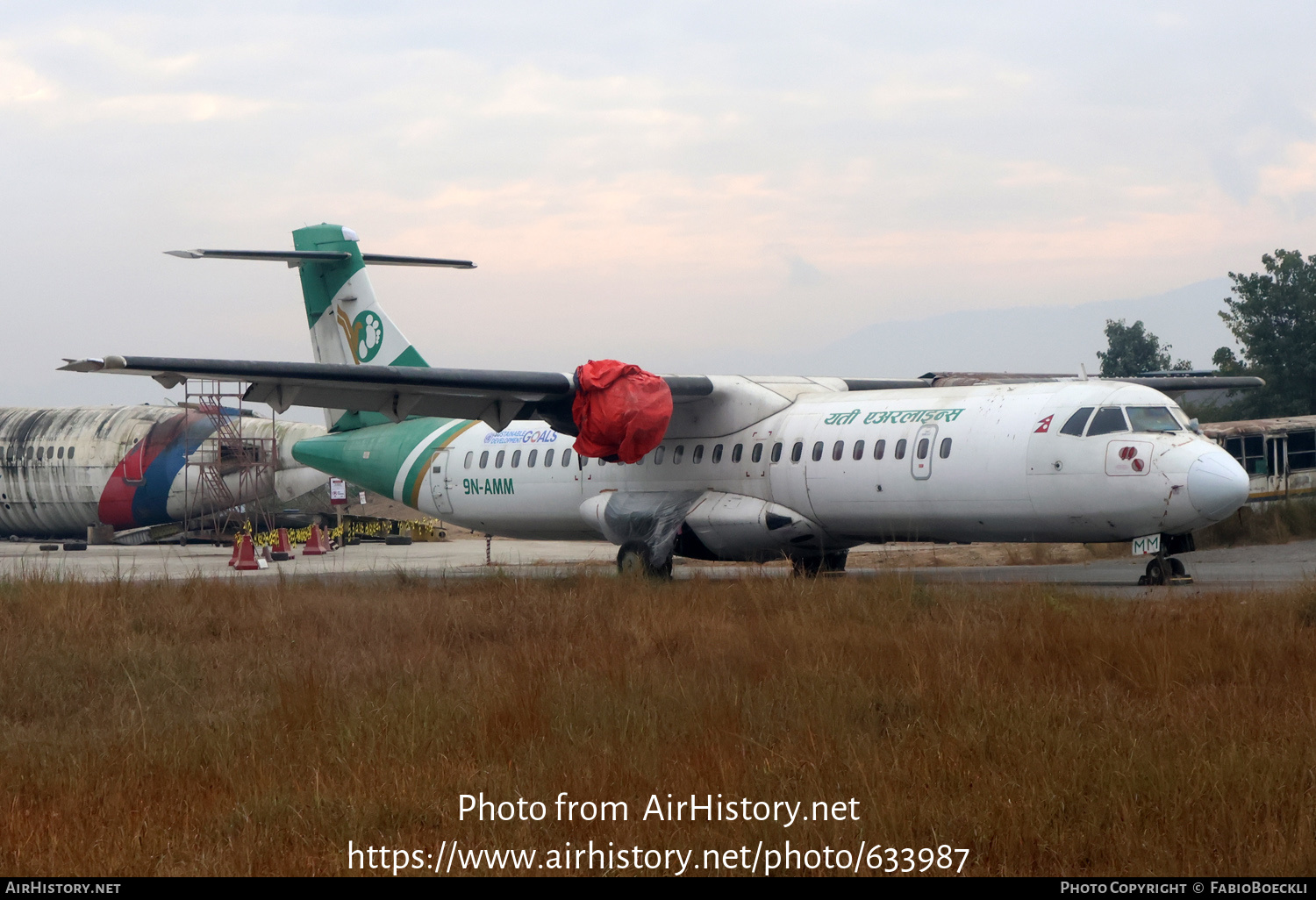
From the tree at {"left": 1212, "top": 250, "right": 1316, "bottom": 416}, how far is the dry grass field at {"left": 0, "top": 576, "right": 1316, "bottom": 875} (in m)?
31.5

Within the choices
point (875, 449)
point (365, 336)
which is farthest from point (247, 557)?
point (875, 449)

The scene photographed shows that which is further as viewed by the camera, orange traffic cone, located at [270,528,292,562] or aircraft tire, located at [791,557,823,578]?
orange traffic cone, located at [270,528,292,562]

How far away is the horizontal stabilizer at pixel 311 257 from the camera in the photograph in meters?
19.9

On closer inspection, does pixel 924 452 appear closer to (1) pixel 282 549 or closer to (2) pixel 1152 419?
(2) pixel 1152 419

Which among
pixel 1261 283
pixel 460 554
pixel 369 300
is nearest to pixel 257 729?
pixel 369 300

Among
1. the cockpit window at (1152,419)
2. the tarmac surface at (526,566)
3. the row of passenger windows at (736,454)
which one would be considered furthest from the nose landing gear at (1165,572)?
the row of passenger windows at (736,454)

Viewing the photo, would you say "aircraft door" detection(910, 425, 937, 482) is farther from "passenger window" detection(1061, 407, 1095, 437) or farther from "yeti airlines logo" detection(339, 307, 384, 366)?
"yeti airlines logo" detection(339, 307, 384, 366)

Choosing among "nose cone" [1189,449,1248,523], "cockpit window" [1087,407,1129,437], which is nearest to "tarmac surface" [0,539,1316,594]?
"nose cone" [1189,449,1248,523]

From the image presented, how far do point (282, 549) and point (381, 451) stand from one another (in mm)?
10453

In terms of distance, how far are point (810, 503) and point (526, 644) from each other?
729 centimetres

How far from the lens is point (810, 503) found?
54.0 ft

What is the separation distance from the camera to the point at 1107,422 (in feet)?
47.6

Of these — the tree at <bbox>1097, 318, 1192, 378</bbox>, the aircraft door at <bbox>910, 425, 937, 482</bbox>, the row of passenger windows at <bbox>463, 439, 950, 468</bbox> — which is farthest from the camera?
the tree at <bbox>1097, 318, 1192, 378</bbox>

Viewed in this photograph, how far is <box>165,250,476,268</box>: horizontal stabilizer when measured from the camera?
19938 millimetres
